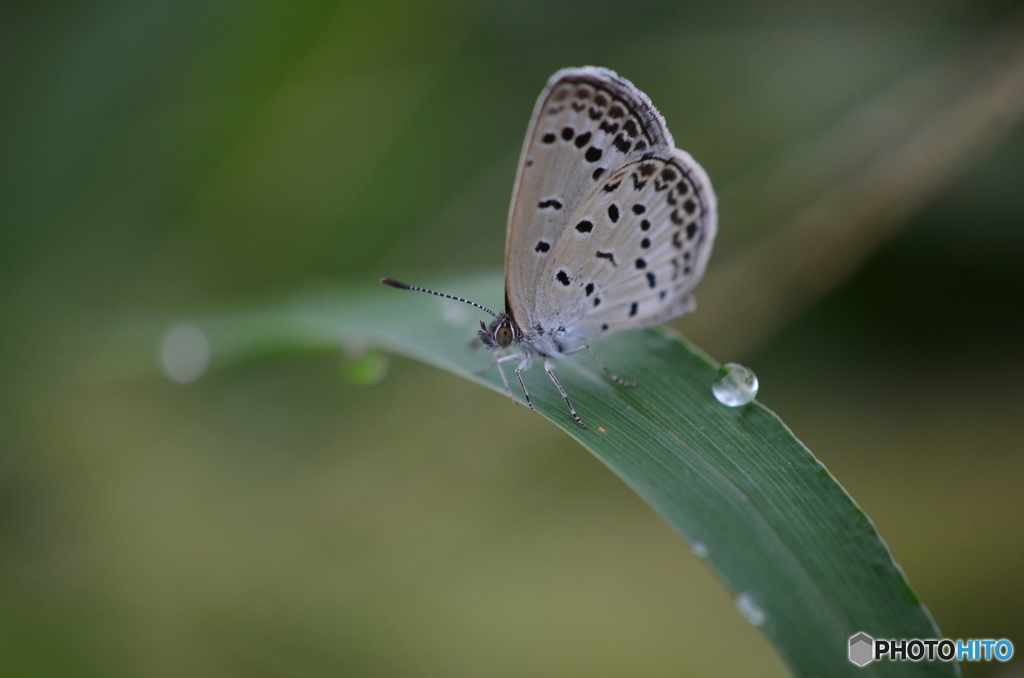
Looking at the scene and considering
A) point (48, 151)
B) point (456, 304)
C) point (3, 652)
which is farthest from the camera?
point (48, 151)

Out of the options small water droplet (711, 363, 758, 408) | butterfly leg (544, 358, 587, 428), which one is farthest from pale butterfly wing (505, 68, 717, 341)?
small water droplet (711, 363, 758, 408)

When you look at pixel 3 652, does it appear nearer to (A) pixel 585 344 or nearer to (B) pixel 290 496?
(B) pixel 290 496

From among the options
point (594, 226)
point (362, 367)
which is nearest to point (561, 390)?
point (594, 226)

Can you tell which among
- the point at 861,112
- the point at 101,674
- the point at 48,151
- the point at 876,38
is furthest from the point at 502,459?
the point at 876,38

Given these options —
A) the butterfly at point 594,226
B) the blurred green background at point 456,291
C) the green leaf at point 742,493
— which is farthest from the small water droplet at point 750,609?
the blurred green background at point 456,291

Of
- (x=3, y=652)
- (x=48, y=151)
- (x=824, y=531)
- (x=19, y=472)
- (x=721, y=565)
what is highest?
(x=48, y=151)

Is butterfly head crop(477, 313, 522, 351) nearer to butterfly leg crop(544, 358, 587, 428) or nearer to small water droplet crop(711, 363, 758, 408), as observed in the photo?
butterfly leg crop(544, 358, 587, 428)

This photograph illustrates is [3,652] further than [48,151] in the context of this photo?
No

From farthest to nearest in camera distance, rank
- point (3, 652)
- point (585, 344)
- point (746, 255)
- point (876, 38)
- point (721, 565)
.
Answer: point (876, 38) → point (746, 255) → point (585, 344) → point (3, 652) → point (721, 565)
